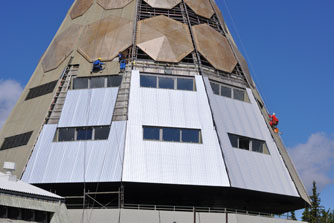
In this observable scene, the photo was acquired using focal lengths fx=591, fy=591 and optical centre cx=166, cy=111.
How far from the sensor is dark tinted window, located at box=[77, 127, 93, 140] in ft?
152

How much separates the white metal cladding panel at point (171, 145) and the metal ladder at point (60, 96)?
5849 millimetres

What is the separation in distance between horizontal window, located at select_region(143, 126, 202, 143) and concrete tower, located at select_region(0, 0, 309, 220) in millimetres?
A: 83

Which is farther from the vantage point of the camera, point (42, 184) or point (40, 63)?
point (40, 63)

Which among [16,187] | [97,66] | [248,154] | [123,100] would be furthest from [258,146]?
[16,187]

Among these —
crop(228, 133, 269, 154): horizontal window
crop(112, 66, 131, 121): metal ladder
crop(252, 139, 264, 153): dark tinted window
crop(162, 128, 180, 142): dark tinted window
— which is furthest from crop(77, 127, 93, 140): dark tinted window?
crop(252, 139, 264, 153): dark tinted window

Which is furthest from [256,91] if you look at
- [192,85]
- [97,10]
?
[97,10]

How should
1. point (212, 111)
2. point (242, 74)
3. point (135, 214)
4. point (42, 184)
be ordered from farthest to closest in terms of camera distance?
point (242, 74), point (212, 111), point (42, 184), point (135, 214)

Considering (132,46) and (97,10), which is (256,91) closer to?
(132,46)

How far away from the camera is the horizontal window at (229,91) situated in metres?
51.0

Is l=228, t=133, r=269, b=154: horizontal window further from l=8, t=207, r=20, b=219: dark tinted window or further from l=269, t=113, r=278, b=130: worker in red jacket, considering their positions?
l=8, t=207, r=20, b=219: dark tinted window

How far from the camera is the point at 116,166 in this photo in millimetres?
43438

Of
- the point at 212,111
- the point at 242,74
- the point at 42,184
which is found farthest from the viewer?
the point at 242,74

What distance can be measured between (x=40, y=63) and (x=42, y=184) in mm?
15835

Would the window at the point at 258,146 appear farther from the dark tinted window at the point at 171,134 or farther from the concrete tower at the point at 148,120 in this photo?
the dark tinted window at the point at 171,134
